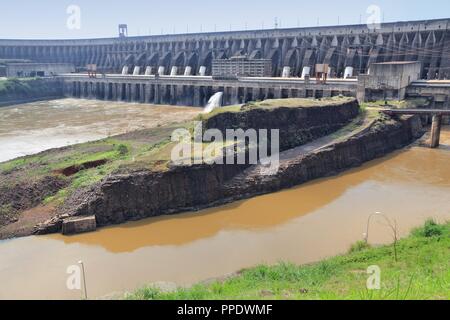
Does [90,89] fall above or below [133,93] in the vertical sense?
above

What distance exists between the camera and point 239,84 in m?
47.6

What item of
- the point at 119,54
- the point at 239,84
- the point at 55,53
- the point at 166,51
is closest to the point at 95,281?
the point at 239,84

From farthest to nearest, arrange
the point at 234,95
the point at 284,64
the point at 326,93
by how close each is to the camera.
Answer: the point at 284,64 < the point at 234,95 < the point at 326,93

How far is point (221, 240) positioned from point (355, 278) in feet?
24.7

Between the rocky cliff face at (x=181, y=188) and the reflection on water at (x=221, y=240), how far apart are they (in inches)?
25.8

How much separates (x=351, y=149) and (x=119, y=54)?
222 ft

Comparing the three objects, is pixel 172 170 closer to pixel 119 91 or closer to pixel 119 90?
pixel 119 91

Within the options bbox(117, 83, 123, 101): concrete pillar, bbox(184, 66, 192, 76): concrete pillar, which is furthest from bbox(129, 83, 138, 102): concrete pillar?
bbox(184, 66, 192, 76): concrete pillar

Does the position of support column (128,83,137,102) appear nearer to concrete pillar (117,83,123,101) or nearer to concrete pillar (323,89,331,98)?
concrete pillar (117,83,123,101)

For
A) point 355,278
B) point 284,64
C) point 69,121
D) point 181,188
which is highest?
point 284,64

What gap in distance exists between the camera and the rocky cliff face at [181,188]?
1919 cm

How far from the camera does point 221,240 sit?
18.0 metres

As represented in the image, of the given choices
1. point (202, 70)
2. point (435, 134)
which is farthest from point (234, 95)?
point (435, 134)
